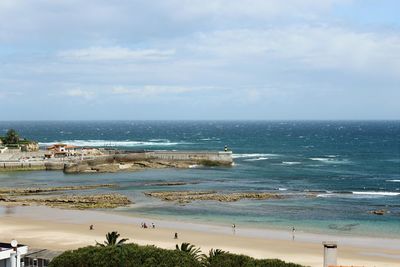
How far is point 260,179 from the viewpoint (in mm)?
90750

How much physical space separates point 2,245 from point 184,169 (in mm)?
80495

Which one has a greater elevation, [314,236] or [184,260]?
[184,260]

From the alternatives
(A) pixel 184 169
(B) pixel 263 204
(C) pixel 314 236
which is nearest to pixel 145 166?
(A) pixel 184 169

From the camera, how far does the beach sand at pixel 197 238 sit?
1687 inches

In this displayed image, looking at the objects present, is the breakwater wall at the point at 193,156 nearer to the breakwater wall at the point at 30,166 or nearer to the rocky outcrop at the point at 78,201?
the breakwater wall at the point at 30,166

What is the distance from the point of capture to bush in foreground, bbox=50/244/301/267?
25734 millimetres

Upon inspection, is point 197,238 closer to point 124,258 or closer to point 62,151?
point 124,258

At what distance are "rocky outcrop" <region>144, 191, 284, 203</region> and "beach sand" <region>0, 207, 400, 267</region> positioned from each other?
12732 millimetres

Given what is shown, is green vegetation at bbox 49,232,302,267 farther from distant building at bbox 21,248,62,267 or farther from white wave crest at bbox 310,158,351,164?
white wave crest at bbox 310,158,351,164

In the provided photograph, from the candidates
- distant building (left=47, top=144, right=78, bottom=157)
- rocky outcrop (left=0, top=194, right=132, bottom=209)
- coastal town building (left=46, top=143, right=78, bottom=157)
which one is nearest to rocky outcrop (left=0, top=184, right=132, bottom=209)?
rocky outcrop (left=0, top=194, right=132, bottom=209)

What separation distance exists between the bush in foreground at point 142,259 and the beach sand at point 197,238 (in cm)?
1489

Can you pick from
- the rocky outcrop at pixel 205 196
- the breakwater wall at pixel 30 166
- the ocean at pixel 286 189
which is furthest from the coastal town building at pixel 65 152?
the rocky outcrop at pixel 205 196

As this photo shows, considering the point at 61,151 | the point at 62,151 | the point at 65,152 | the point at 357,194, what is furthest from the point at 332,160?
the point at 61,151

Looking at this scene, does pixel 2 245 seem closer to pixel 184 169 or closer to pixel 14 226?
pixel 14 226
